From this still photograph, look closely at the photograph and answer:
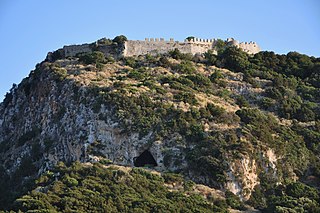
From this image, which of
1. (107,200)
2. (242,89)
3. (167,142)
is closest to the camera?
(107,200)

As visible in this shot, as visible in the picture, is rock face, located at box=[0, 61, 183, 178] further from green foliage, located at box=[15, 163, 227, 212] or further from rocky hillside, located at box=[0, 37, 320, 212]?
green foliage, located at box=[15, 163, 227, 212]

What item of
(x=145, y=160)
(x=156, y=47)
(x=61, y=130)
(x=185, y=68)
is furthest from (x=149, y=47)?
(x=145, y=160)

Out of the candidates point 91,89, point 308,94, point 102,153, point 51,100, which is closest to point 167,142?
point 102,153

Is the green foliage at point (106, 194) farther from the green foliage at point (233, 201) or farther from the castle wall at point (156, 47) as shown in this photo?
the castle wall at point (156, 47)

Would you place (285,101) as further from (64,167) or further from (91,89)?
(64,167)

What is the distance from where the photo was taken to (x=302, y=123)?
64.4m

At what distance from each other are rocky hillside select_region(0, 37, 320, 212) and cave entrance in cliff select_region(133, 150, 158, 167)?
0.24 feet

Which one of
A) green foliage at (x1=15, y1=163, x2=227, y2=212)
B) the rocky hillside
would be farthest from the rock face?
green foliage at (x1=15, y1=163, x2=227, y2=212)

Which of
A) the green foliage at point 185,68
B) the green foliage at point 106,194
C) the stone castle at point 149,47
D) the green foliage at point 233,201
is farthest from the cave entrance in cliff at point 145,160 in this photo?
the stone castle at point 149,47

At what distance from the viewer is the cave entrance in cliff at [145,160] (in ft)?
186

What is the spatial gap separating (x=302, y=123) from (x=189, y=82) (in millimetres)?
9597

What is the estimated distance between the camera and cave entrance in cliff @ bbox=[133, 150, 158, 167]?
186ft

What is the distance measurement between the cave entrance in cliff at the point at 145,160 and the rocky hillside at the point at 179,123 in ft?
0.24

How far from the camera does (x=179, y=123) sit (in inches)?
2322
